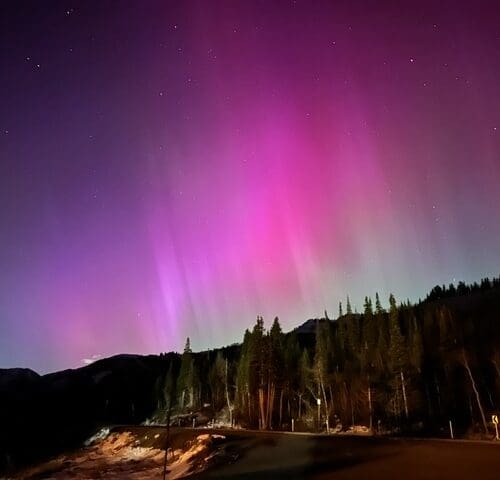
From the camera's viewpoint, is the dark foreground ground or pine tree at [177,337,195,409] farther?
pine tree at [177,337,195,409]

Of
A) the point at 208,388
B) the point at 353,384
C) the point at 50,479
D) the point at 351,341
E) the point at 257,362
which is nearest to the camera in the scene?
the point at 50,479

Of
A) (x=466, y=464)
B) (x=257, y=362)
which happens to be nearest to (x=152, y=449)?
(x=257, y=362)

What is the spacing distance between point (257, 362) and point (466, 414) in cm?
3192

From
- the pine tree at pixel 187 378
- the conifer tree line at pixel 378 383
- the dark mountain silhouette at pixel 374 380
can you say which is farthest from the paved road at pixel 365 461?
the pine tree at pixel 187 378

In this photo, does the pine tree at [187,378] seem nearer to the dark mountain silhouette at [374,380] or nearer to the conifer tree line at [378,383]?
the dark mountain silhouette at [374,380]

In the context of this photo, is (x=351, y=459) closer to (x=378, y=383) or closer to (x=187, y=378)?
(x=378, y=383)

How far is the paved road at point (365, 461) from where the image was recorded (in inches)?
883

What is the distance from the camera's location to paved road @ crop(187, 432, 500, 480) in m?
22.4

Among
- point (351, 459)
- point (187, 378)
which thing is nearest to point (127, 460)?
point (351, 459)

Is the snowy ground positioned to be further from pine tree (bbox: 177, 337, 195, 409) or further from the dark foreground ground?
pine tree (bbox: 177, 337, 195, 409)

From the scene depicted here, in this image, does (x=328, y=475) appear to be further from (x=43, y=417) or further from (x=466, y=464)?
(x=43, y=417)

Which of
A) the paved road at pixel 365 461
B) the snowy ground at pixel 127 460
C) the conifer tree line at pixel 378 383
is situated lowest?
the snowy ground at pixel 127 460

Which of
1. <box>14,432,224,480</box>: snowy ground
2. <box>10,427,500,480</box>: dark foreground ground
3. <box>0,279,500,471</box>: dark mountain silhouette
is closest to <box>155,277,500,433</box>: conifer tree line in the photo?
<box>0,279,500,471</box>: dark mountain silhouette

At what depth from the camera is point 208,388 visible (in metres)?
133
